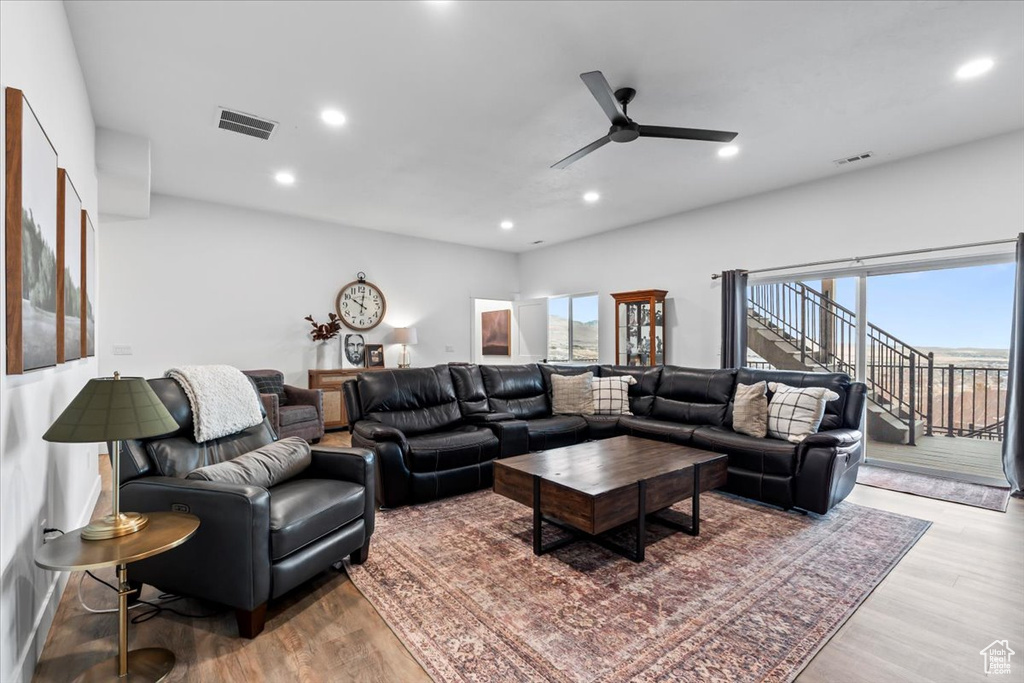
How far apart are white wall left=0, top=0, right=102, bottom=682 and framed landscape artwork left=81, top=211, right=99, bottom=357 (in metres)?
0.33

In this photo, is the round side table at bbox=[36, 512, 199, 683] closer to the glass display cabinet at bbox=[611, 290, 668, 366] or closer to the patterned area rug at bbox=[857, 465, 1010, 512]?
the patterned area rug at bbox=[857, 465, 1010, 512]

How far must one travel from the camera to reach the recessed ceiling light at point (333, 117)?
3254mm

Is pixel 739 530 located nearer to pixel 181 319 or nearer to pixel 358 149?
pixel 358 149

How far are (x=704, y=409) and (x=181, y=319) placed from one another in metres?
5.66

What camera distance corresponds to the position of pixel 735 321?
17.1ft

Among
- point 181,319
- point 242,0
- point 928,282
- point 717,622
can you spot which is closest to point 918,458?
point 928,282

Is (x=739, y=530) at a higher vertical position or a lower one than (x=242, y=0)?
lower

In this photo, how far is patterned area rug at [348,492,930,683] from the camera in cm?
173

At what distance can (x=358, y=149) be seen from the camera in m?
3.87

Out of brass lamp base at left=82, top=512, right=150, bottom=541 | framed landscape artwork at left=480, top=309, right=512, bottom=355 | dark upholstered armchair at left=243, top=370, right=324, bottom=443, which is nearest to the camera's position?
brass lamp base at left=82, top=512, right=150, bottom=541

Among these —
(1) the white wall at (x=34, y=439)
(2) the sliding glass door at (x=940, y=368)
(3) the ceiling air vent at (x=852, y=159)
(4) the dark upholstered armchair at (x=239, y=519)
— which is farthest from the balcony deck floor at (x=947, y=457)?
(1) the white wall at (x=34, y=439)

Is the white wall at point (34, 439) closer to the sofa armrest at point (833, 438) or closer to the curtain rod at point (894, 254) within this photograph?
the sofa armrest at point (833, 438)

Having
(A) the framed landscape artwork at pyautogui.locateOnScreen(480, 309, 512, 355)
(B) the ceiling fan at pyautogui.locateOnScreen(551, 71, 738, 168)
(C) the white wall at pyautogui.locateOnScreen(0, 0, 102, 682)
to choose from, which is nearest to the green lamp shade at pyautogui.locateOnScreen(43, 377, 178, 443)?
(C) the white wall at pyautogui.locateOnScreen(0, 0, 102, 682)

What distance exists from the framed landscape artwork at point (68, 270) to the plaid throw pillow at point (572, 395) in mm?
3711
